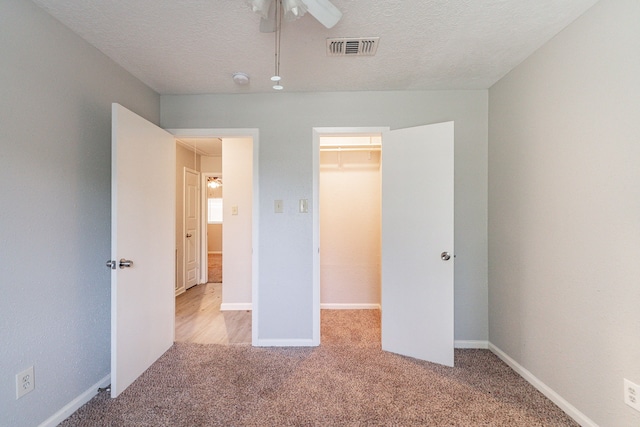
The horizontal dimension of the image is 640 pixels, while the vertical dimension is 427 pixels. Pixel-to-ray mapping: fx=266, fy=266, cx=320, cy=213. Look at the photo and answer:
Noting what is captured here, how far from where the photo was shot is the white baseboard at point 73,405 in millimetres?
1522

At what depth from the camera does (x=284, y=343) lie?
2.48m

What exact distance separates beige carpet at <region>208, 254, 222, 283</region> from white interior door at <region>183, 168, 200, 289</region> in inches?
19.1

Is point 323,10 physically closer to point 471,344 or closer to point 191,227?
point 471,344

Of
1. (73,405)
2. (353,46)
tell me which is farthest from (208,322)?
(353,46)

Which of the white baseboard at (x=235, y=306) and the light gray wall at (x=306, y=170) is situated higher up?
the light gray wall at (x=306, y=170)

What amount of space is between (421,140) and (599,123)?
1041mm

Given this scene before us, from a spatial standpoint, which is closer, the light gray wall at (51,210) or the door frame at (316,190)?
the light gray wall at (51,210)

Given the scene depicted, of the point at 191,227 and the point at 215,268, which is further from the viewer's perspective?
the point at 215,268

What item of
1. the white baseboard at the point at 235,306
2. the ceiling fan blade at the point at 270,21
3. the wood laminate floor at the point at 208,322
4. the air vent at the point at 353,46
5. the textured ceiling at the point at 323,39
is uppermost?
the textured ceiling at the point at 323,39

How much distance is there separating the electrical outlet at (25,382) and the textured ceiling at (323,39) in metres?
1.99

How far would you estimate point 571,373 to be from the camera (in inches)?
63.6

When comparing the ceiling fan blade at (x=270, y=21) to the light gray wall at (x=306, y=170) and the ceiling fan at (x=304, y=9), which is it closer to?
the ceiling fan at (x=304, y=9)

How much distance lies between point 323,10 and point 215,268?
6179 millimetres

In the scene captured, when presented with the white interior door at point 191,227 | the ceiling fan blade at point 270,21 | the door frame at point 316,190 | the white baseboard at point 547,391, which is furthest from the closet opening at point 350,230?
the white interior door at point 191,227
